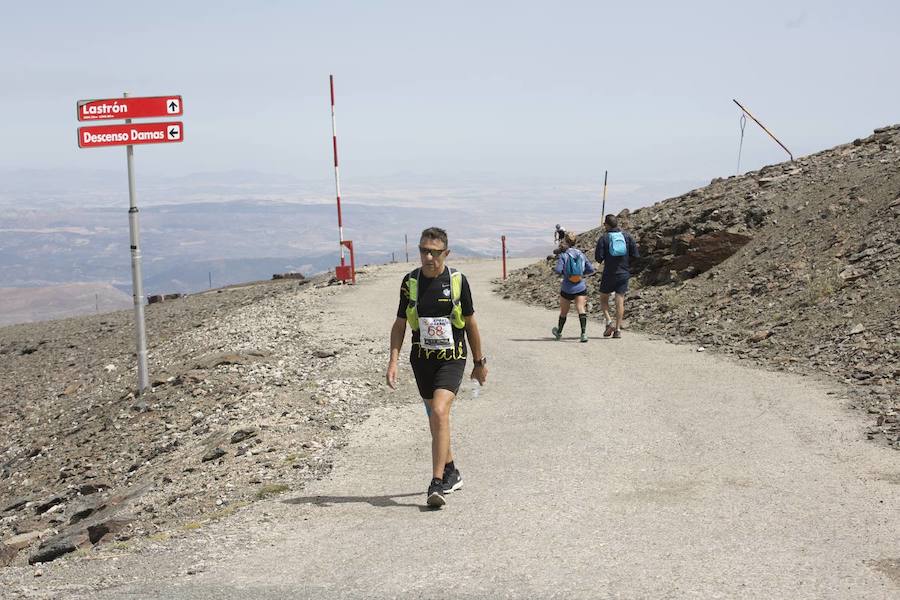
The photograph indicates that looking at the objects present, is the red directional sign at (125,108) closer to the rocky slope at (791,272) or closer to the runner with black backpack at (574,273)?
the runner with black backpack at (574,273)

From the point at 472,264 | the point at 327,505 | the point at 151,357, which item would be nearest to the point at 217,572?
the point at 327,505

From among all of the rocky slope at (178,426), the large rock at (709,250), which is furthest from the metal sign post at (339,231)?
the large rock at (709,250)

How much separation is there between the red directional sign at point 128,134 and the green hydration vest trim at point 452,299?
669cm

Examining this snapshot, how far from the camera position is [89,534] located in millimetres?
9273

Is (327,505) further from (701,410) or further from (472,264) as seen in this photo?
(472,264)

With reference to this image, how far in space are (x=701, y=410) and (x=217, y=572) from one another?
6.48m

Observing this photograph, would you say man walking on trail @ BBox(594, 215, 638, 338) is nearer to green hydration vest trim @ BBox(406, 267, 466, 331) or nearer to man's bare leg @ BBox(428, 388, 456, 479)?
green hydration vest trim @ BBox(406, 267, 466, 331)

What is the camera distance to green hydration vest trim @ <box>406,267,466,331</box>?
320 inches

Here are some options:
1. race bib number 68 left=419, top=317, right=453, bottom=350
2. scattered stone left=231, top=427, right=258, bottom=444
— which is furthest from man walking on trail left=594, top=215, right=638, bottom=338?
race bib number 68 left=419, top=317, right=453, bottom=350

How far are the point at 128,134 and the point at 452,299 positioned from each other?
747 centimetres

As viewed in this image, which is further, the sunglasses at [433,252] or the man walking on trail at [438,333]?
the man walking on trail at [438,333]

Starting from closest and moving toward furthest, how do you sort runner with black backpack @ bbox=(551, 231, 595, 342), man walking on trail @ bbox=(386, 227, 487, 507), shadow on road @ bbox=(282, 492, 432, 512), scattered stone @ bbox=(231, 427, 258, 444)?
man walking on trail @ bbox=(386, 227, 487, 507)
shadow on road @ bbox=(282, 492, 432, 512)
scattered stone @ bbox=(231, 427, 258, 444)
runner with black backpack @ bbox=(551, 231, 595, 342)

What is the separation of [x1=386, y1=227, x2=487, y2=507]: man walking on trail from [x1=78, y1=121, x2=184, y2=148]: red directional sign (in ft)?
22.1

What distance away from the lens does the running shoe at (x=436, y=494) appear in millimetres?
8047
